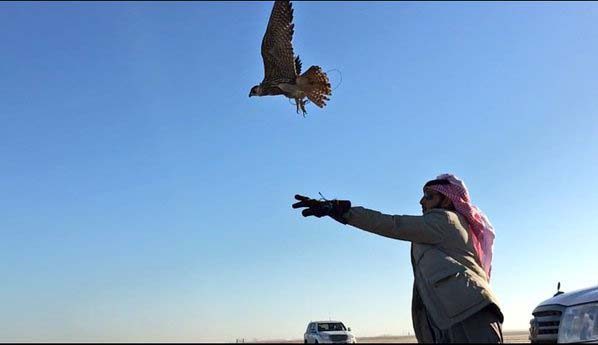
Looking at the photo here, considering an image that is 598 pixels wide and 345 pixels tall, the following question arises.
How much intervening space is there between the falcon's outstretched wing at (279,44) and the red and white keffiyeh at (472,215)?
7502 millimetres

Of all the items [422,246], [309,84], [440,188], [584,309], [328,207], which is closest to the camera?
[328,207]

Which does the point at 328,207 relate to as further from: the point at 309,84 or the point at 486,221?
the point at 309,84

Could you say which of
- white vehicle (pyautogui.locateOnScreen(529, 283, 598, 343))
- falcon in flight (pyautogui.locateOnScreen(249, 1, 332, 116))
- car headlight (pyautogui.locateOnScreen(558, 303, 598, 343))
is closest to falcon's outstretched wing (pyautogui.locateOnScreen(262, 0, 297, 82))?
falcon in flight (pyautogui.locateOnScreen(249, 1, 332, 116))

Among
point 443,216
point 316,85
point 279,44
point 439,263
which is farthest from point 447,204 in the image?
point 279,44

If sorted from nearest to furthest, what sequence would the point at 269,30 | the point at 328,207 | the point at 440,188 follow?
the point at 328,207, the point at 440,188, the point at 269,30

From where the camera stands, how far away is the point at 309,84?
11.2 m

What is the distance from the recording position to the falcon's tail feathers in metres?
11.0

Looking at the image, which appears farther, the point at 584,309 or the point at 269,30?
the point at 269,30

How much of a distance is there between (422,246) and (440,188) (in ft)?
1.67

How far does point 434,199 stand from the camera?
14.5ft

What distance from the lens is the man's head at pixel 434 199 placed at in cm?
438

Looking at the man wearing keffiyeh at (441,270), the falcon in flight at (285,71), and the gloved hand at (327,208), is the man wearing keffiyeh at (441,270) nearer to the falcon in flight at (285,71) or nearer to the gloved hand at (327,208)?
the gloved hand at (327,208)

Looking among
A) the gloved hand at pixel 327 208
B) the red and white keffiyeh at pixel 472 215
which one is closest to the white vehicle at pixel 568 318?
the red and white keffiyeh at pixel 472 215

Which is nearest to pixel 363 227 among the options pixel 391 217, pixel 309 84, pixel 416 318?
pixel 391 217
